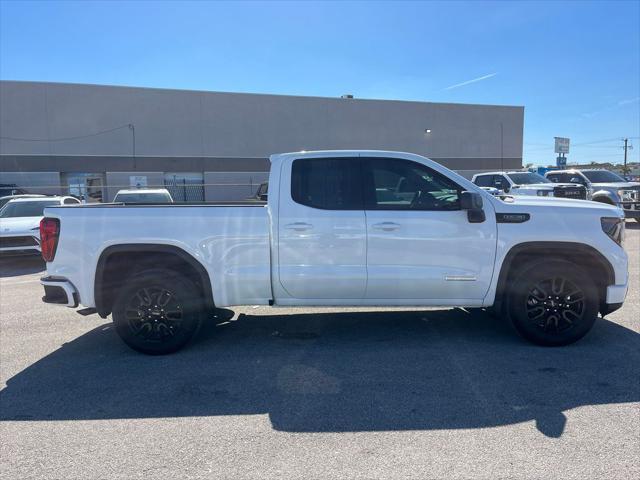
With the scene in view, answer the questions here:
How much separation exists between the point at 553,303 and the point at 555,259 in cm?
45

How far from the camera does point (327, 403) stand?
12.6ft

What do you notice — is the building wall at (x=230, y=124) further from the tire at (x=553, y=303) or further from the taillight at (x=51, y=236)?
the tire at (x=553, y=303)

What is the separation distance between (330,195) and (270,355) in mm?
1748

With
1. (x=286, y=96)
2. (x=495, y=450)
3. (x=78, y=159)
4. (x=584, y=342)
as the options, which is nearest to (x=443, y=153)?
(x=286, y=96)

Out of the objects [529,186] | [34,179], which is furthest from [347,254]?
[34,179]

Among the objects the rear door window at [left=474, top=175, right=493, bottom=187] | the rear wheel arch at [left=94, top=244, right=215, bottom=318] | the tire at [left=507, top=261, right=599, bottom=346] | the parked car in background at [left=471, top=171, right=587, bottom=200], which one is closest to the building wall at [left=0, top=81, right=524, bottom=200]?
the rear door window at [left=474, top=175, right=493, bottom=187]

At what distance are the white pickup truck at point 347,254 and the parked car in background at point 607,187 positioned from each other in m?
12.2

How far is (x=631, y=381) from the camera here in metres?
4.16

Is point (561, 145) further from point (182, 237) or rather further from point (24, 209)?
point (182, 237)

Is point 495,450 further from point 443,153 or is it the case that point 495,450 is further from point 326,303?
point 443,153

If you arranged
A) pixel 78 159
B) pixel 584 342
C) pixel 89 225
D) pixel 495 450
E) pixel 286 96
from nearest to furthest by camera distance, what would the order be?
pixel 495 450, pixel 89 225, pixel 584 342, pixel 78 159, pixel 286 96

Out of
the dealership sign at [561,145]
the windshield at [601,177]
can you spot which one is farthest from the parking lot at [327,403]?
the dealership sign at [561,145]

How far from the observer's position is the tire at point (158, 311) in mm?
4867

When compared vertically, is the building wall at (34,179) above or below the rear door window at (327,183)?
above
